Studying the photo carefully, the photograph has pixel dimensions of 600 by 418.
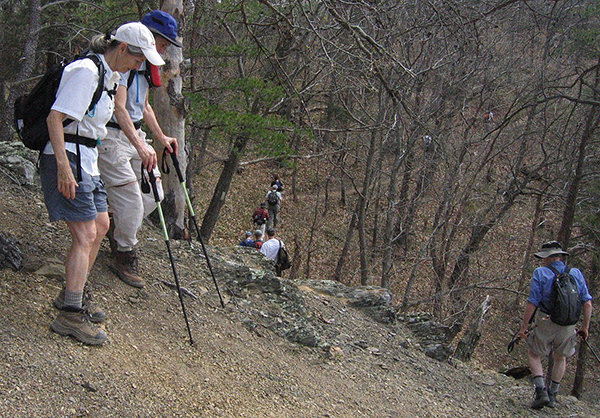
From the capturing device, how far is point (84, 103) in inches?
135

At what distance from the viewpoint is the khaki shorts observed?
6746 millimetres

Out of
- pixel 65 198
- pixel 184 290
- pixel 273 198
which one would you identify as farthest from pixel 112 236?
pixel 273 198

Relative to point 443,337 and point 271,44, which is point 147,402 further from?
point 271,44

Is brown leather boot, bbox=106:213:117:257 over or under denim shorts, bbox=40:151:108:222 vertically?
under

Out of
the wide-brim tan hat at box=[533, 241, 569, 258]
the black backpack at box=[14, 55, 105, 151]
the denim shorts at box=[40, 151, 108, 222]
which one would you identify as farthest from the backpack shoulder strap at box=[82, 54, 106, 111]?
the wide-brim tan hat at box=[533, 241, 569, 258]

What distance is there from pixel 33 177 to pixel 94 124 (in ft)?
10.8

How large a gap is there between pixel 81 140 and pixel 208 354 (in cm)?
196

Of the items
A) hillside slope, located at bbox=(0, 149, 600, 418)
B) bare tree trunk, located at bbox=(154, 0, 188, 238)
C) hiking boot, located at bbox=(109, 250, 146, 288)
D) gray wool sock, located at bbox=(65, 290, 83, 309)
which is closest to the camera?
hillside slope, located at bbox=(0, 149, 600, 418)

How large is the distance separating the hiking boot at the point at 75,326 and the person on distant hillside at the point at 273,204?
1567 centimetres

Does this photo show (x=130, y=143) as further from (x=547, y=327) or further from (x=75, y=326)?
(x=547, y=327)

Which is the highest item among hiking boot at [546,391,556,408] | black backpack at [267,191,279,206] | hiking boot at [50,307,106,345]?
black backpack at [267,191,279,206]

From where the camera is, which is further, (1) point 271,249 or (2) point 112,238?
(1) point 271,249

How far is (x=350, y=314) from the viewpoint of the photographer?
7578mm

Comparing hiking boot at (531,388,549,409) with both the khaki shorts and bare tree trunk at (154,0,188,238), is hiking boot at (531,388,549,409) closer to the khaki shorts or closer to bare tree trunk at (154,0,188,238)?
the khaki shorts
